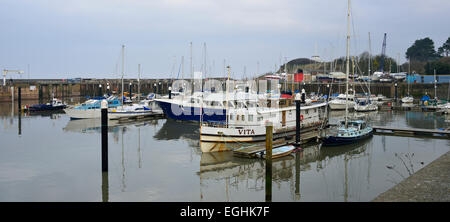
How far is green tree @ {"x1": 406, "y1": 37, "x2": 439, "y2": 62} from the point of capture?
123812 mm

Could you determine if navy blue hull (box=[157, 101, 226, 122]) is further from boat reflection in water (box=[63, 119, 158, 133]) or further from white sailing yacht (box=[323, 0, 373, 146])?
white sailing yacht (box=[323, 0, 373, 146])

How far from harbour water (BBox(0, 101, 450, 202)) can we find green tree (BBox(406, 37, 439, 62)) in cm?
11188

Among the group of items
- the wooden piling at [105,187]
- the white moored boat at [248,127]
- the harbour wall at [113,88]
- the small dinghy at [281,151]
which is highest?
the harbour wall at [113,88]

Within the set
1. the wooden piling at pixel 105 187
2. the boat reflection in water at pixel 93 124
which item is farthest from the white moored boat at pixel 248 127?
the boat reflection in water at pixel 93 124

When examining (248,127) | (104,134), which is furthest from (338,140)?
(104,134)

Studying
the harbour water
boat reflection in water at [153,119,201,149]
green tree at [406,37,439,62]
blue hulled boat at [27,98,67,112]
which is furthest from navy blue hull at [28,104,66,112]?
green tree at [406,37,439,62]

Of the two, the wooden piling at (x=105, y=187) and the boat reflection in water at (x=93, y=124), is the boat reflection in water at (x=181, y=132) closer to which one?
the boat reflection in water at (x=93, y=124)

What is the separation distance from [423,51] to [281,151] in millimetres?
124255

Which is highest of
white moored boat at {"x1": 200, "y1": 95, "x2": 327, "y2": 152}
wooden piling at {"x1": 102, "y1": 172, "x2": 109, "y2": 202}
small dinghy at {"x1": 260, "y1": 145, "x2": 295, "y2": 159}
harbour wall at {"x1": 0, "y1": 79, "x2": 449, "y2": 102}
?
harbour wall at {"x1": 0, "y1": 79, "x2": 449, "y2": 102}

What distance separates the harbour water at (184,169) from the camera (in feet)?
51.0

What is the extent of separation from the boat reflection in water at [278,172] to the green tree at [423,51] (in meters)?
117

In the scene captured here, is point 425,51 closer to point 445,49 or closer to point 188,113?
point 445,49

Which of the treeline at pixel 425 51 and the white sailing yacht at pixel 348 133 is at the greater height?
the treeline at pixel 425 51
